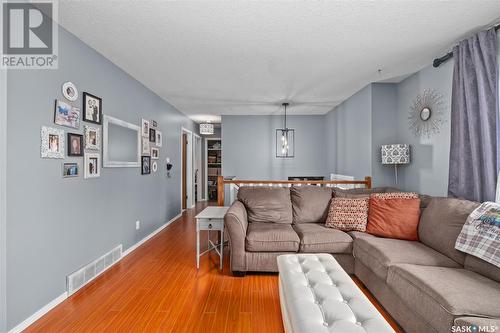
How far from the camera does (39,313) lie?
2.06 m

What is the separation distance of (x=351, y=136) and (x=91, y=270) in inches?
184

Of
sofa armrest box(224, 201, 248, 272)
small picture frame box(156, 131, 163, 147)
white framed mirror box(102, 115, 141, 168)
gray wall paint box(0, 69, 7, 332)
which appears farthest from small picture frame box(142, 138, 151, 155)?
gray wall paint box(0, 69, 7, 332)

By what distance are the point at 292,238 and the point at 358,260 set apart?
71 centimetres

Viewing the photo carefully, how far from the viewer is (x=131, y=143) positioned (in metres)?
3.63

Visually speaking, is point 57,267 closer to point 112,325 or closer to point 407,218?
point 112,325

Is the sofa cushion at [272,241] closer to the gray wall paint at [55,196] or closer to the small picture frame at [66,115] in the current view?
the gray wall paint at [55,196]

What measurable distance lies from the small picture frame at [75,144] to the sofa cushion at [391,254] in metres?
3.03

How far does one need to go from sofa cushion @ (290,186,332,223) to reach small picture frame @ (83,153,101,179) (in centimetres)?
248

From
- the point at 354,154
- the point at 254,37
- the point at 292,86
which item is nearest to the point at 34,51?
the point at 254,37

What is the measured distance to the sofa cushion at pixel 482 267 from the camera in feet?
5.52

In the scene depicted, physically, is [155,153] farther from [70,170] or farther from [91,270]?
[91,270]

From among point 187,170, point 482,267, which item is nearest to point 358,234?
point 482,267

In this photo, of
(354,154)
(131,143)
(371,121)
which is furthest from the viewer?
(354,154)

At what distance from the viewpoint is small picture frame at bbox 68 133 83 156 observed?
2416 millimetres
